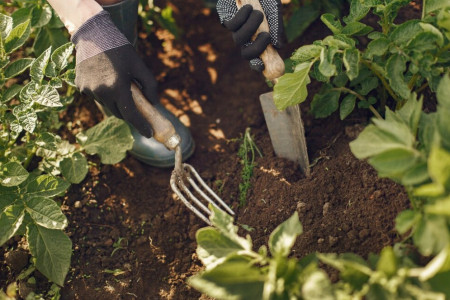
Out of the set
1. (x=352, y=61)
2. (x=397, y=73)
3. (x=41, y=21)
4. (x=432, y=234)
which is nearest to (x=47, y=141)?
(x=41, y=21)

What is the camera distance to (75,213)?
5.96ft

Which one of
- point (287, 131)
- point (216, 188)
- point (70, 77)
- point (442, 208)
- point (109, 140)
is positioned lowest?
point (216, 188)

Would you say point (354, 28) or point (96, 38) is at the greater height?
point (96, 38)

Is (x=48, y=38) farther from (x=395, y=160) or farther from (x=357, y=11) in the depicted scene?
(x=395, y=160)

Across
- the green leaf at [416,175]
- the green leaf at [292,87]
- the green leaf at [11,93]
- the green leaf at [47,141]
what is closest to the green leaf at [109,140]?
the green leaf at [47,141]

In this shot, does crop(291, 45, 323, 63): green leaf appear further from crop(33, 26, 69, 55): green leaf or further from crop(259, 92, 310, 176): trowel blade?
crop(33, 26, 69, 55): green leaf

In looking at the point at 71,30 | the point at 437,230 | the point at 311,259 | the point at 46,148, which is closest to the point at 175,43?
the point at 71,30

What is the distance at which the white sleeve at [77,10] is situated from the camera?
5.22 ft

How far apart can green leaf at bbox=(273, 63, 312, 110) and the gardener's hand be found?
183mm

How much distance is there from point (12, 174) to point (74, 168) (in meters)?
0.25

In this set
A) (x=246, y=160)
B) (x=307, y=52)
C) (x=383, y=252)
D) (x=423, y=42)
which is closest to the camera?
(x=383, y=252)

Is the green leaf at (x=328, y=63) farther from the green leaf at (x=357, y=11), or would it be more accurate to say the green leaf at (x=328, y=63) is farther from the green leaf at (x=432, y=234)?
the green leaf at (x=432, y=234)

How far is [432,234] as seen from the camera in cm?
96

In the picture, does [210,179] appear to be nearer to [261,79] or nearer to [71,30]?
[261,79]
